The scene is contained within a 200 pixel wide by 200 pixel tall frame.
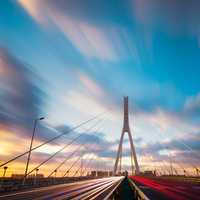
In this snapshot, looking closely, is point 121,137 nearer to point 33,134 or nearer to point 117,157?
point 117,157

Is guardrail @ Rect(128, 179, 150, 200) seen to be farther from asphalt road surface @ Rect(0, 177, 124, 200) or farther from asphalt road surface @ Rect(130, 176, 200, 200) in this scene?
asphalt road surface @ Rect(0, 177, 124, 200)

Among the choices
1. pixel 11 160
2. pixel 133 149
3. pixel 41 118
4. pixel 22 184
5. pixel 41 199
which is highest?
pixel 133 149

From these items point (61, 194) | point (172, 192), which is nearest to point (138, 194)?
point (172, 192)

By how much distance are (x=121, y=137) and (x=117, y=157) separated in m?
8.29

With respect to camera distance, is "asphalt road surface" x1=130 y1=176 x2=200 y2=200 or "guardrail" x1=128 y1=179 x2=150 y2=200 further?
"asphalt road surface" x1=130 y1=176 x2=200 y2=200

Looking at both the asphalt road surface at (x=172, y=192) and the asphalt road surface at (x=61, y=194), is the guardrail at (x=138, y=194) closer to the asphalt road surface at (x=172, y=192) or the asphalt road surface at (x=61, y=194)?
the asphalt road surface at (x=172, y=192)

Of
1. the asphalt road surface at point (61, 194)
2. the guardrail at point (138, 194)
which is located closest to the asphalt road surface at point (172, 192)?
the guardrail at point (138, 194)

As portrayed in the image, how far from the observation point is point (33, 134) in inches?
1459

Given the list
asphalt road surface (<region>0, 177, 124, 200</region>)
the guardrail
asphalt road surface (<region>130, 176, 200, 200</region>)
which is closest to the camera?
the guardrail

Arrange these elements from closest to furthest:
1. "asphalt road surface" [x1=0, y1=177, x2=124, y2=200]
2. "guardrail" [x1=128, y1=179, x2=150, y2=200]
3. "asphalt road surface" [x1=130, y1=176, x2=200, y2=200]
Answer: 1. "guardrail" [x1=128, y1=179, x2=150, y2=200]
2. "asphalt road surface" [x1=130, y1=176, x2=200, y2=200]
3. "asphalt road surface" [x1=0, y1=177, x2=124, y2=200]

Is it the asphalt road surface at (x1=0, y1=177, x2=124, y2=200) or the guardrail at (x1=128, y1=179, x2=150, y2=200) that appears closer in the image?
the guardrail at (x1=128, y1=179, x2=150, y2=200)

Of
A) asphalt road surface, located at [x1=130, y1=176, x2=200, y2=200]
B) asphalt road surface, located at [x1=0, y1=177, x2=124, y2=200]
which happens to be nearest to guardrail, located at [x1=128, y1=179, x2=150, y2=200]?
asphalt road surface, located at [x1=130, y1=176, x2=200, y2=200]

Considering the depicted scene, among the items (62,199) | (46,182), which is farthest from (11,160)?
(46,182)

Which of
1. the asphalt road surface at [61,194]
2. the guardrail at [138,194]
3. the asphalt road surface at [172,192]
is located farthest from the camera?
the asphalt road surface at [61,194]
